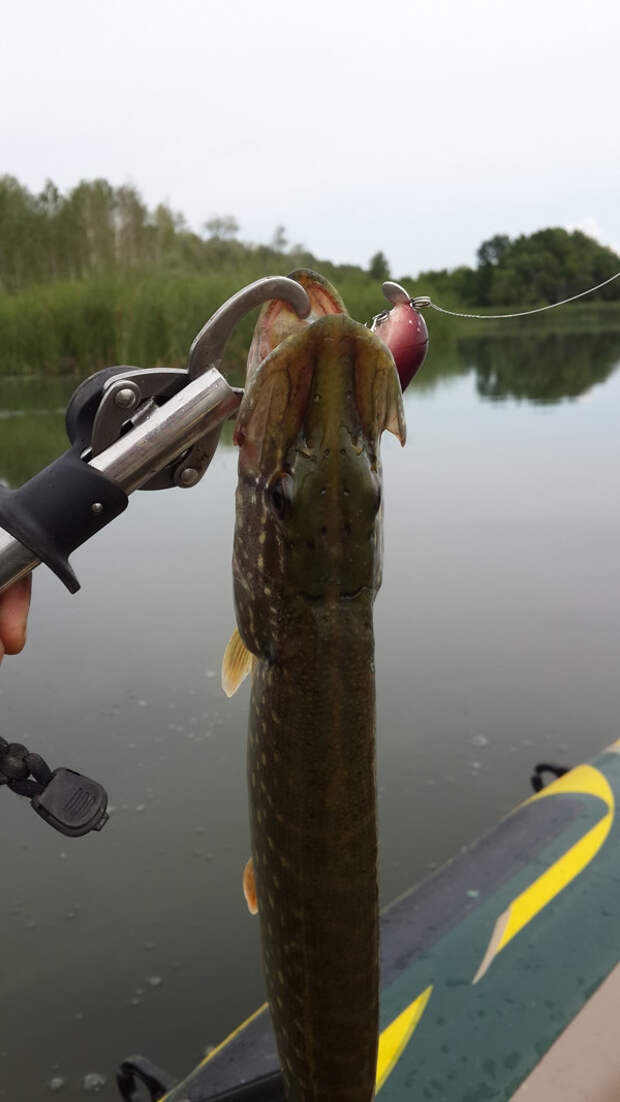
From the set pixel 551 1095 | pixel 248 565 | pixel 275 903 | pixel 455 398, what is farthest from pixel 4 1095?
pixel 455 398

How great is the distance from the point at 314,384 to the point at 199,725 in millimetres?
3864

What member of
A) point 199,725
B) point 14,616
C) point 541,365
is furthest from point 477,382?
point 14,616

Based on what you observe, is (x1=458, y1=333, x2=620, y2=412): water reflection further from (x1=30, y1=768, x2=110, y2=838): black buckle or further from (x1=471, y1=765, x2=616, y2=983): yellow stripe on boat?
(x1=30, y1=768, x2=110, y2=838): black buckle

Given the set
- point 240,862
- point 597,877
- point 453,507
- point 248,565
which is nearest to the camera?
point 248,565

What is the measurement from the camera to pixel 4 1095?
2.71 m

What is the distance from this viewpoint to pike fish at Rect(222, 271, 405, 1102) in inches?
45.0

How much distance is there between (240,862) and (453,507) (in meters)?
5.97

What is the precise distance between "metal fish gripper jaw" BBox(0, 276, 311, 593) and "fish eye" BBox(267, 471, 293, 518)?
11 centimetres

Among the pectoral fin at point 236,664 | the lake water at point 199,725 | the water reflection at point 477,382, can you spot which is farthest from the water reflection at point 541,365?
the pectoral fin at point 236,664

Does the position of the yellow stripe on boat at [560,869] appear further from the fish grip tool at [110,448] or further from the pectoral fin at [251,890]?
the fish grip tool at [110,448]

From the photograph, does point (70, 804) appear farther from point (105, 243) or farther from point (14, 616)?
point (105, 243)

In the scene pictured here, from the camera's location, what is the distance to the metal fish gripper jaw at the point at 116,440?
1.08 metres

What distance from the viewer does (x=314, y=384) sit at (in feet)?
3.64

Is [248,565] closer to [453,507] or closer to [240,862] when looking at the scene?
[240,862]
